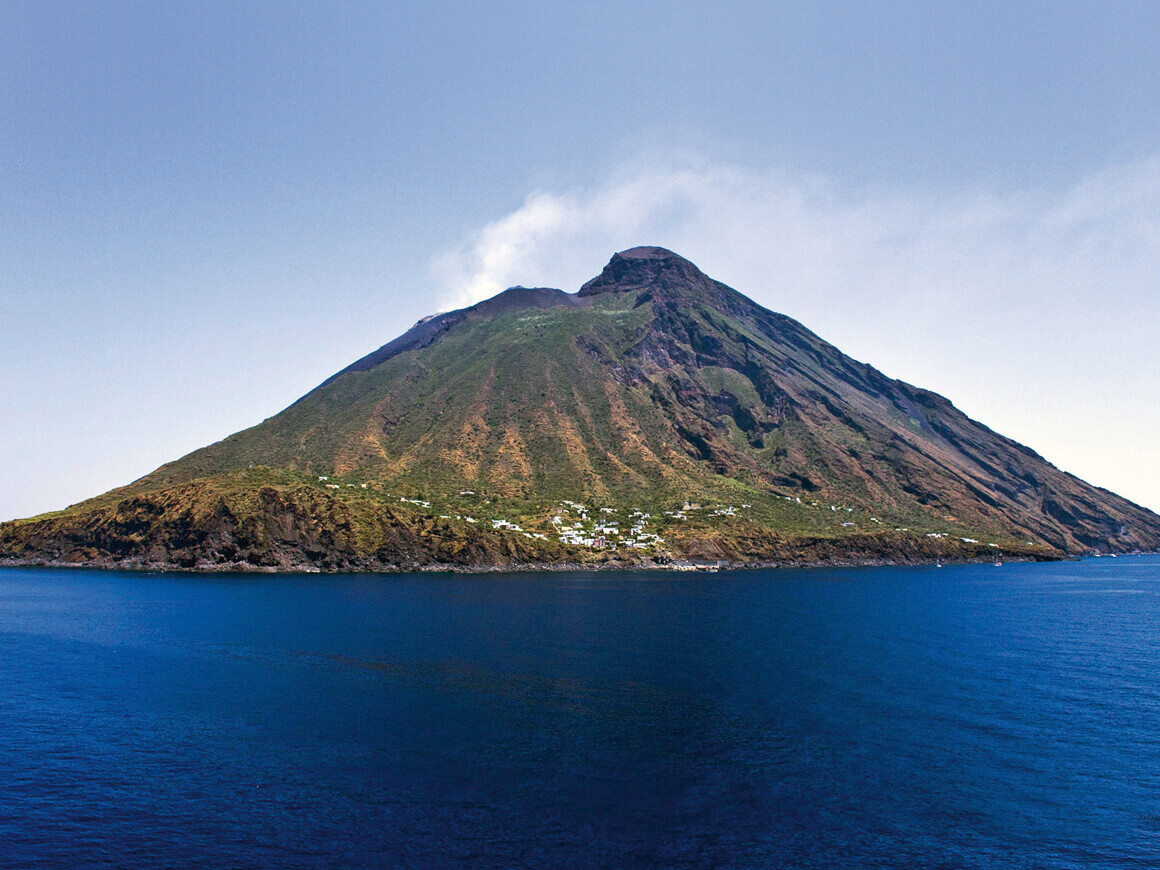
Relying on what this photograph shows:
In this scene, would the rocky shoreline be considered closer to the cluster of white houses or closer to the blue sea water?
the cluster of white houses

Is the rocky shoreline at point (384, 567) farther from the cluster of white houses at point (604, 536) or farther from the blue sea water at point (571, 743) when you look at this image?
the blue sea water at point (571, 743)

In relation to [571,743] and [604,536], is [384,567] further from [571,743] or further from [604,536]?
[571,743]

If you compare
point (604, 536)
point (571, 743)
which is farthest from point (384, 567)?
point (571, 743)

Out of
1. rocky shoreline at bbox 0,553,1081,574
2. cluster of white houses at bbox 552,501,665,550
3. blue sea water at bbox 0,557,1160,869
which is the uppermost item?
cluster of white houses at bbox 552,501,665,550

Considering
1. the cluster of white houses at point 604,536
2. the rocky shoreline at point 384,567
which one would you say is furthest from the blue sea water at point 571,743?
the cluster of white houses at point 604,536

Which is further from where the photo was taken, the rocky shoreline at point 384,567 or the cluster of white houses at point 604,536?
the cluster of white houses at point 604,536

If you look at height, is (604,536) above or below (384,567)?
above

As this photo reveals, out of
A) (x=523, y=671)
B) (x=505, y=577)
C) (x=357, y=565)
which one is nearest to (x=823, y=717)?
(x=523, y=671)

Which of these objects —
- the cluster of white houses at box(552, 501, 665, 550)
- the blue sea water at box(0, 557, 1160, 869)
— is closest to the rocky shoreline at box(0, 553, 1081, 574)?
the cluster of white houses at box(552, 501, 665, 550)

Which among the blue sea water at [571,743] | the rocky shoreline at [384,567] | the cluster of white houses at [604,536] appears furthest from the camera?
the cluster of white houses at [604,536]
